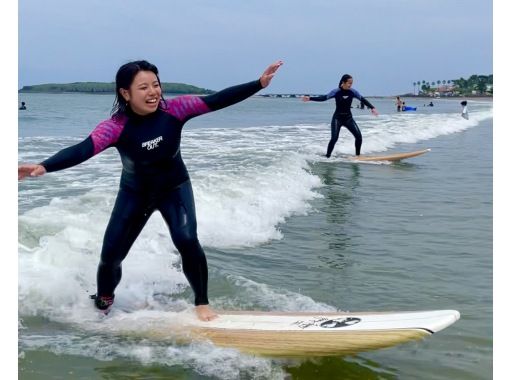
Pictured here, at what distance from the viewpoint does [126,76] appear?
4.03 meters

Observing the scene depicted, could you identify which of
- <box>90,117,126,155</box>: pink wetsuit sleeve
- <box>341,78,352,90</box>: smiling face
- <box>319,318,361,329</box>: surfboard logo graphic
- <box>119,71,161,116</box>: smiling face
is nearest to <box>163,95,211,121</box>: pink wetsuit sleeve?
<box>119,71,161,116</box>: smiling face

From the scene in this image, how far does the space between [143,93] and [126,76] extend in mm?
165

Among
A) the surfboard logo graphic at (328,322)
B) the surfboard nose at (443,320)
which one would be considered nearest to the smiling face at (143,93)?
the surfboard logo graphic at (328,322)

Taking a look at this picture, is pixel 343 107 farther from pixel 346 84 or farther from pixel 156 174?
pixel 156 174

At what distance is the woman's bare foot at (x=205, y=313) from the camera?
4293mm

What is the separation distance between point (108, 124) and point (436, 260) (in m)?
3.87

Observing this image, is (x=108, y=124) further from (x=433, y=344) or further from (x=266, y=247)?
(x=266, y=247)

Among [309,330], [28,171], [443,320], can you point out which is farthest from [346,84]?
[28,171]

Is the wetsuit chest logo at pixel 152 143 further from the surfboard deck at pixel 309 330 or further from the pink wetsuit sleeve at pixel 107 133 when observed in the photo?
the surfboard deck at pixel 309 330

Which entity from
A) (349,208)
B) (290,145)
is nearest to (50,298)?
(349,208)

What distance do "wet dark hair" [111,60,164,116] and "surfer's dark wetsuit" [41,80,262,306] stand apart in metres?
0.07

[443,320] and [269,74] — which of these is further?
[269,74]

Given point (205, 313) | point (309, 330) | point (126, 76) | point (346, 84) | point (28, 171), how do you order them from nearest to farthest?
point (28, 171), point (309, 330), point (126, 76), point (205, 313), point (346, 84)

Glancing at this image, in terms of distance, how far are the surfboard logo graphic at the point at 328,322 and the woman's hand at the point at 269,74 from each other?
1.68 metres
